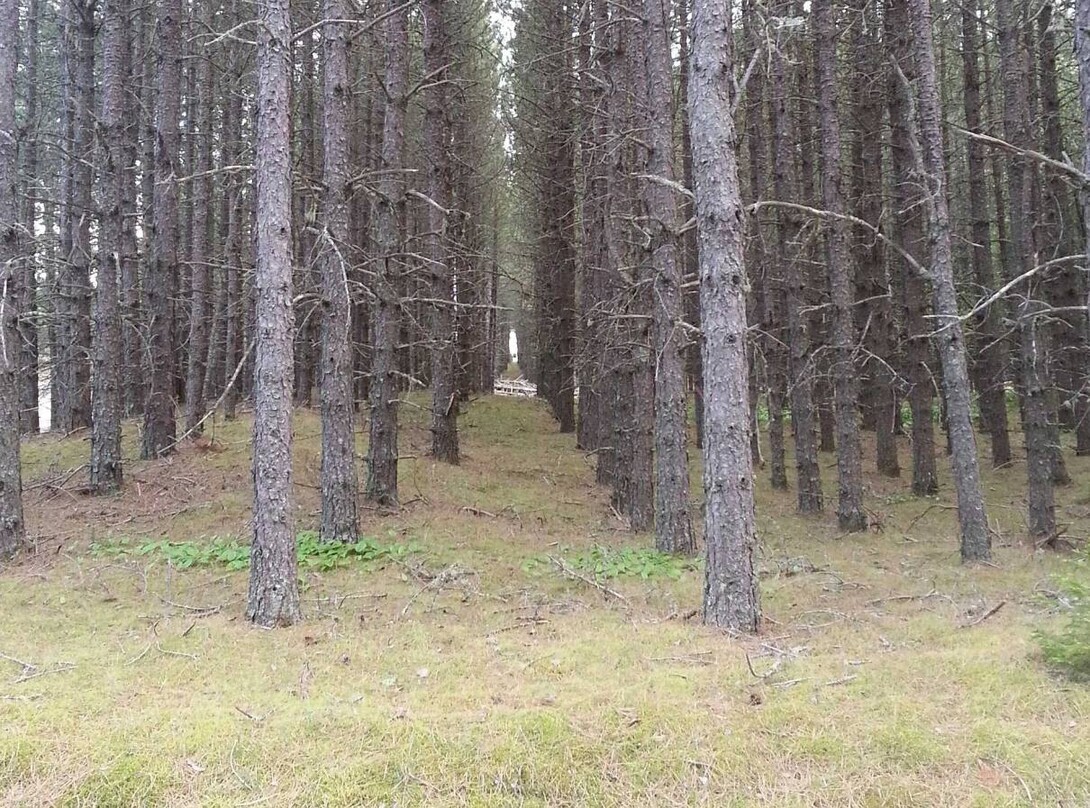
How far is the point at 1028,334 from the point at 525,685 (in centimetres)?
945

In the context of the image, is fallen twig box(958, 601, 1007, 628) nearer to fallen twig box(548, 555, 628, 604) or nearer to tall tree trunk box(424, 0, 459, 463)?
fallen twig box(548, 555, 628, 604)

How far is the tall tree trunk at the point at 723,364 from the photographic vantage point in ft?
19.4

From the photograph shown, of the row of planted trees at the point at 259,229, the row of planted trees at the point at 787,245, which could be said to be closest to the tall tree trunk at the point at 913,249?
the row of planted trees at the point at 787,245

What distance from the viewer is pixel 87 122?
14445 mm

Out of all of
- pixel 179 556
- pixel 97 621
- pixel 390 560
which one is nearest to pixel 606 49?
pixel 390 560

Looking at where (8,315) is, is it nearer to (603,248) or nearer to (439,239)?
(439,239)

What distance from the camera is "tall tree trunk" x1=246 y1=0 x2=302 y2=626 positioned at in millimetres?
6340

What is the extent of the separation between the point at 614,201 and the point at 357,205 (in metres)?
9.69

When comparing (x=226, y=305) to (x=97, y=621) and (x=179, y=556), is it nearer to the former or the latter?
(x=179, y=556)

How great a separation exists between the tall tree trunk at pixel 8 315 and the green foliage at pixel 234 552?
915 mm

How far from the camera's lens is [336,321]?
8.98 meters

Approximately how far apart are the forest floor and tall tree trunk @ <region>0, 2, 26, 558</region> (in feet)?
1.73

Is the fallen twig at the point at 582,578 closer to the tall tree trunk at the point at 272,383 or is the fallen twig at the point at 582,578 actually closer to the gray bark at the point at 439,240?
the tall tree trunk at the point at 272,383

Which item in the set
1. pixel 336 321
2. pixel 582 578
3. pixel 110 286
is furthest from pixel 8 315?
pixel 582 578
